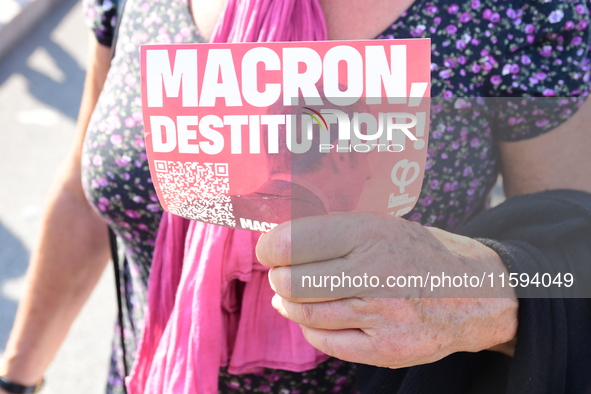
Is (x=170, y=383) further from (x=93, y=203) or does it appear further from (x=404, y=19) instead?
(x=404, y=19)

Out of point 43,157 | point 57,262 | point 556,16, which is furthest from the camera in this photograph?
point 43,157

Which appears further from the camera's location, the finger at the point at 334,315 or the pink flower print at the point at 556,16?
the pink flower print at the point at 556,16

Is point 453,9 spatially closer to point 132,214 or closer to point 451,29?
point 451,29

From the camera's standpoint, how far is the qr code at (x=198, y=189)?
0.56 m

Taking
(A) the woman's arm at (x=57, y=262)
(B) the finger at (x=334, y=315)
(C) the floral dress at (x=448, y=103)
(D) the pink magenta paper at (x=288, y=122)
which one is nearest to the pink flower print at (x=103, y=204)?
(C) the floral dress at (x=448, y=103)

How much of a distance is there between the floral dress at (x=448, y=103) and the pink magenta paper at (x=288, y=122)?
214 mm

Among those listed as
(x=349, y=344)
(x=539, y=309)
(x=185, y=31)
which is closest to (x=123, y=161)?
(x=185, y=31)

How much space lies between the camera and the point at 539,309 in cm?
64

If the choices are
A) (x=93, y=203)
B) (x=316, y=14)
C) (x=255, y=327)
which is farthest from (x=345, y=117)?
(x=93, y=203)

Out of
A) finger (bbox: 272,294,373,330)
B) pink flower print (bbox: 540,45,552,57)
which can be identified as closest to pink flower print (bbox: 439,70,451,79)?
pink flower print (bbox: 540,45,552,57)

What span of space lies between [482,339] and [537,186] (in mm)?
274

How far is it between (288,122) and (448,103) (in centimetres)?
30

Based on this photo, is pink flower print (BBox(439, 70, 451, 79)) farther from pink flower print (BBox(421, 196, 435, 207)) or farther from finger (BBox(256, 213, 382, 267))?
finger (BBox(256, 213, 382, 267))

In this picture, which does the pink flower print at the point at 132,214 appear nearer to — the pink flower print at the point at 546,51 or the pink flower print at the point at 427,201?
the pink flower print at the point at 427,201
